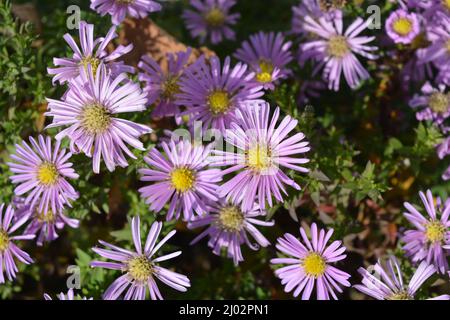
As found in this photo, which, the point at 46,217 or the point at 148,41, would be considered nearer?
the point at 46,217

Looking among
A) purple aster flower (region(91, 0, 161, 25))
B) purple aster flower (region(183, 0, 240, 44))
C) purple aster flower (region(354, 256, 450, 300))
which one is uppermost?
purple aster flower (region(183, 0, 240, 44))

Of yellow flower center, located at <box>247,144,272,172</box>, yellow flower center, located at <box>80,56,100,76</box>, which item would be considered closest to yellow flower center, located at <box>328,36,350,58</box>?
yellow flower center, located at <box>247,144,272,172</box>

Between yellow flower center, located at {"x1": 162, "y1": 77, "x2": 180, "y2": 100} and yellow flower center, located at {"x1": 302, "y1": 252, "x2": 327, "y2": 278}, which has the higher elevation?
yellow flower center, located at {"x1": 162, "y1": 77, "x2": 180, "y2": 100}

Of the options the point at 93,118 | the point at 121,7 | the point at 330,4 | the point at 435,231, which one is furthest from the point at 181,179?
the point at 330,4

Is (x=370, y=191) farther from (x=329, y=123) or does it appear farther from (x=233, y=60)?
(x=233, y=60)

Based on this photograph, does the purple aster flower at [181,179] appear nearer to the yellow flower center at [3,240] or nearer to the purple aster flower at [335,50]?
the yellow flower center at [3,240]

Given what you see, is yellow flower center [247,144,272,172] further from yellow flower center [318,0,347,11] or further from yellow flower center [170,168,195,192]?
yellow flower center [318,0,347,11]

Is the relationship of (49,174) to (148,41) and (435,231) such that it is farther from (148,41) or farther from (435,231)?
(435,231)

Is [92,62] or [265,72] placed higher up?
[265,72]
